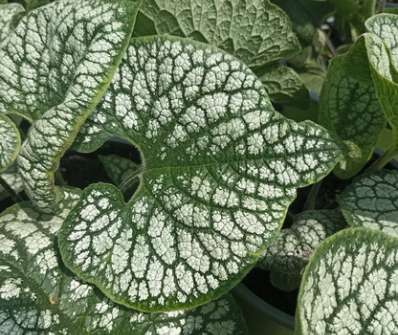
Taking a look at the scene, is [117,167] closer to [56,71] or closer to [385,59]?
[56,71]

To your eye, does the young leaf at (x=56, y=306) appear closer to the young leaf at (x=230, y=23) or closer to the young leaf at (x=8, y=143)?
the young leaf at (x=8, y=143)

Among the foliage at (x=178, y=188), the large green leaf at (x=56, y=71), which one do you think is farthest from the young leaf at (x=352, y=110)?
the large green leaf at (x=56, y=71)

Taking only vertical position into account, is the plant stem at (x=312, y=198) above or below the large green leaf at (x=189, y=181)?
below

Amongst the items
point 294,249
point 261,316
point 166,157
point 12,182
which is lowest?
point 261,316

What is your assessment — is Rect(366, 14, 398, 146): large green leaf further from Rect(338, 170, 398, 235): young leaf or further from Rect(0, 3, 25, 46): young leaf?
Rect(0, 3, 25, 46): young leaf

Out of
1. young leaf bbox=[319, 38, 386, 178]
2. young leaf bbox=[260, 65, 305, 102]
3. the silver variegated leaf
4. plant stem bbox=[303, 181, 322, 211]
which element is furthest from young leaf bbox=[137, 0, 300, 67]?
the silver variegated leaf

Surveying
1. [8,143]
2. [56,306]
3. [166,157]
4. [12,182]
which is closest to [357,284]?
[166,157]
